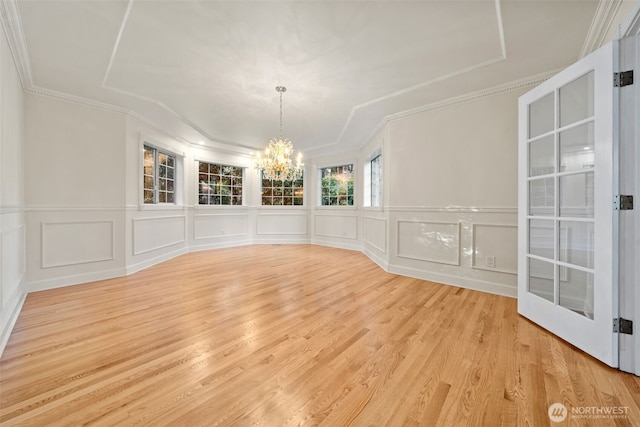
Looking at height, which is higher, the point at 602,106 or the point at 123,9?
the point at 123,9

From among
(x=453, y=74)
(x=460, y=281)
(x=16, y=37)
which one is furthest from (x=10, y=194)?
(x=460, y=281)

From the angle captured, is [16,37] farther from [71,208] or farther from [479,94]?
[479,94]

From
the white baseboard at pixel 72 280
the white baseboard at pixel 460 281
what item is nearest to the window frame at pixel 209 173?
the white baseboard at pixel 72 280

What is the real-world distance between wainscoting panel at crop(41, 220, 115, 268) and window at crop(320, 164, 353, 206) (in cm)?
485

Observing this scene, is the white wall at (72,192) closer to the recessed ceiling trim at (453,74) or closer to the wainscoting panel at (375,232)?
the recessed ceiling trim at (453,74)

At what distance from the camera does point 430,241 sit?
3.79 meters

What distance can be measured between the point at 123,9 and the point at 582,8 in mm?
3538

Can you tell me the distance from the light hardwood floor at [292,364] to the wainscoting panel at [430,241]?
682 mm

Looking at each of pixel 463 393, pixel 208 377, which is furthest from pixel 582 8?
pixel 208 377

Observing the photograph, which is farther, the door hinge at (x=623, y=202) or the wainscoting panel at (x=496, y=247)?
the wainscoting panel at (x=496, y=247)

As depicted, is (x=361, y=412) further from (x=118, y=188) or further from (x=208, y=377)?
(x=118, y=188)

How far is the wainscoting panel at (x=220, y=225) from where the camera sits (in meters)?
6.21

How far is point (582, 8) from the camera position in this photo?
1967 mm

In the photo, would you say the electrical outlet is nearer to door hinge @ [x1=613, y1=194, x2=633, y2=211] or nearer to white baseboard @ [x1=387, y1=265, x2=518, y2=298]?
white baseboard @ [x1=387, y1=265, x2=518, y2=298]
